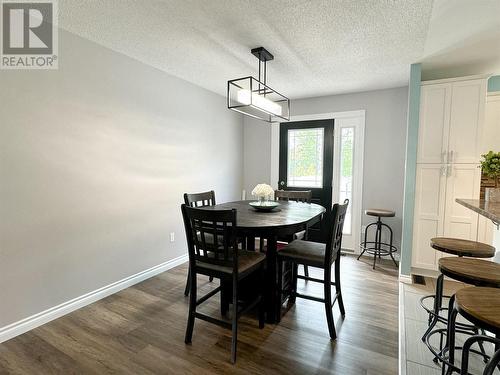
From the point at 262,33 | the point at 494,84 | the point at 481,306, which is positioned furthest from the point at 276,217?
the point at 494,84

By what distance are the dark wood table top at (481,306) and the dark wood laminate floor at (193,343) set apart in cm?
96

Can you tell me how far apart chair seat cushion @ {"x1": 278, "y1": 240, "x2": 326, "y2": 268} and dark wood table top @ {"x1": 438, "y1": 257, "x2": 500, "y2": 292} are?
807mm

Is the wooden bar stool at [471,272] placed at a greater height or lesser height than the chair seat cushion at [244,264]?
greater

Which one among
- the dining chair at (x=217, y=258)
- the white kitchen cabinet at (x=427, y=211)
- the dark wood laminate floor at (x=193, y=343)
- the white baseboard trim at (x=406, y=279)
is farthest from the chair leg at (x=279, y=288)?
the white kitchen cabinet at (x=427, y=211)

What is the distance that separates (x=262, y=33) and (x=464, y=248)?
2.26 m

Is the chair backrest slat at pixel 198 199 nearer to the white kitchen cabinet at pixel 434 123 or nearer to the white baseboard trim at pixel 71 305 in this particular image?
the white baseboard trim at pixel 71 305

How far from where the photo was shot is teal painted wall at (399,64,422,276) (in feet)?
9.75

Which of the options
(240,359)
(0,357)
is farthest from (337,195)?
(0,357)

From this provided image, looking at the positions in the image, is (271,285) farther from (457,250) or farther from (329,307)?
(457,250)

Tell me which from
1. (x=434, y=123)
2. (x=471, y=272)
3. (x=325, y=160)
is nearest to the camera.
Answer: (x=471, y=272)

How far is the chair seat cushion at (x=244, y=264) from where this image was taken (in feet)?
6.23

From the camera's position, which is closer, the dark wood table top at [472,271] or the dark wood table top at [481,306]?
the dark wood table top at [481,306]

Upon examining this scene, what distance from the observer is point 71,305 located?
7.81 ft

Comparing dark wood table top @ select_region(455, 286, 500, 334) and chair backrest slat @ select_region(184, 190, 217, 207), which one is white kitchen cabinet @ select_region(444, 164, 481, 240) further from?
chair backrest slat @ select_region(184, 190, 217, 207)
